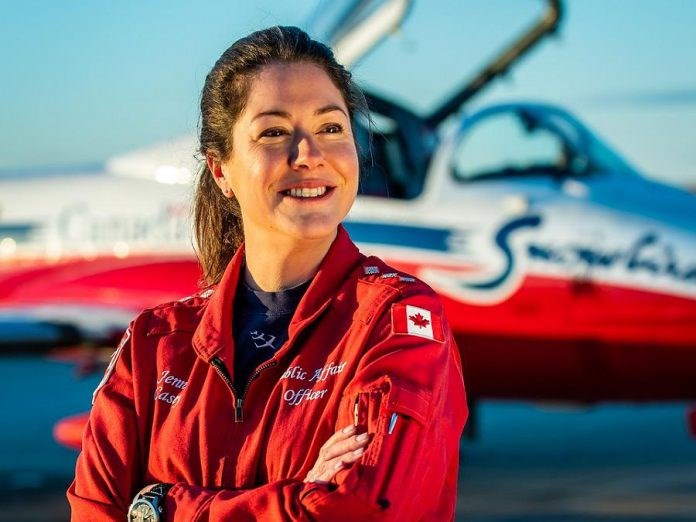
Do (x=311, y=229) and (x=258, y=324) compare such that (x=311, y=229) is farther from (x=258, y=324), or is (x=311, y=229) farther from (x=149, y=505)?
(x=149, y=505)

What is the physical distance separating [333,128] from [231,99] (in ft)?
0.68

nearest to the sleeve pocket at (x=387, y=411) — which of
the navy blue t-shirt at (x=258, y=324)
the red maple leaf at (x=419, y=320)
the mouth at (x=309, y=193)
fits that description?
the red maple leaf at (x=419, y=320)

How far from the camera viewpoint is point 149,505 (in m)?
1.73

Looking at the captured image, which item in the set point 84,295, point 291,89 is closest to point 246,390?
point 291,89

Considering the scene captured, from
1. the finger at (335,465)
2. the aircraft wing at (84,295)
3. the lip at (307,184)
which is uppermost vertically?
the lip at (307,184)

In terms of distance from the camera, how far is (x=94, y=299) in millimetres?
7449

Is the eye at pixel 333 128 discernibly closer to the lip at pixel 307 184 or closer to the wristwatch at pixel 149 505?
the lip at pixel 307 184

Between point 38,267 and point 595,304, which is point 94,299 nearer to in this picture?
point 38,267

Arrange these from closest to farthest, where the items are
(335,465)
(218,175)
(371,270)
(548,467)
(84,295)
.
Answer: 1. (335,465)
2. (371,270)
3. (218,175)
4. (548,467)
5. (84,295)

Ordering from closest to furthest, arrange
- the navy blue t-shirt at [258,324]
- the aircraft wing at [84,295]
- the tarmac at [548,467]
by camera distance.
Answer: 1. the navy blue t-shirt at [258,324]
2. the tarmac at [548,467]
3. the aircraft wing at [84,295]

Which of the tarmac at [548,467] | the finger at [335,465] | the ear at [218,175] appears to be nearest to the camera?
the finger at [335,465]

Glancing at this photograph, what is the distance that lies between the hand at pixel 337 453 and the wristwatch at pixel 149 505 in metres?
0.26

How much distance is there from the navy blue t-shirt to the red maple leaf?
224 mm

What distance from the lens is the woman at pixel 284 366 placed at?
161 cm
